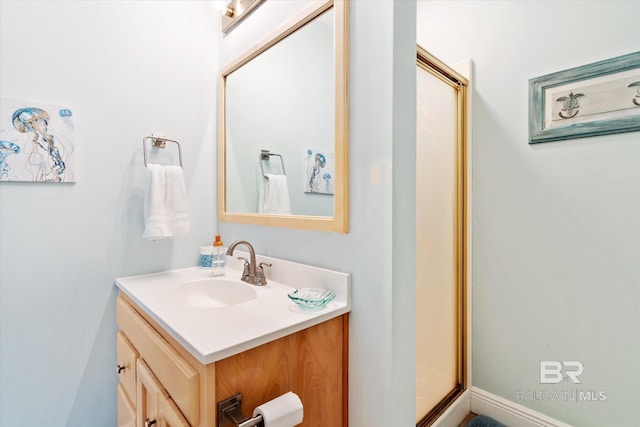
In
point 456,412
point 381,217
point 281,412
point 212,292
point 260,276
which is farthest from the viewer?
point 456,412

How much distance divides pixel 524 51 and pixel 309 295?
60.7 inches

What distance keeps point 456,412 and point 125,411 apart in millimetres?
1521

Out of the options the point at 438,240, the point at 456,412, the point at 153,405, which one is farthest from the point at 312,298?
the point at 456,412

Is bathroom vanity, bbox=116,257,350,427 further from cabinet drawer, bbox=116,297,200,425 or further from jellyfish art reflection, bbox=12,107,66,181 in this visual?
jellyfish art reflection, bbox=12,107,66,181

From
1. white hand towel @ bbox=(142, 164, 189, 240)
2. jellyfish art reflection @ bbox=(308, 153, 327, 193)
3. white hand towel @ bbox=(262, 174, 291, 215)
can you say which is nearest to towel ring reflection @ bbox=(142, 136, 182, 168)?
white hand towel @ bbox=(142, 164, 189, 240)

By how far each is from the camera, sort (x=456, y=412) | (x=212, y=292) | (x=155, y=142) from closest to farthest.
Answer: (x=212, y=292)
(x=155, y=142)
(x=456, y=412)

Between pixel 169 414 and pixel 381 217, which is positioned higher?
pixel 381 217

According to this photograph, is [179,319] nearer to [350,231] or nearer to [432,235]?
[350,231]

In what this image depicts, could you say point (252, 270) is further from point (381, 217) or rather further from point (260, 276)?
point (381, 217)

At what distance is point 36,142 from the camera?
117 cm

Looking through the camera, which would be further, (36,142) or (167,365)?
(36,142)

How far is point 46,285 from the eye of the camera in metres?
1.21

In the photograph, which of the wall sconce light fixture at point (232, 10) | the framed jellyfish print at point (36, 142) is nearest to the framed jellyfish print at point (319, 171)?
the wall sconce light fixture at point (232, 10)

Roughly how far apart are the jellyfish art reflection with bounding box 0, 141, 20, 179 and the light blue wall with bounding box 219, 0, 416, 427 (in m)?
1.23
